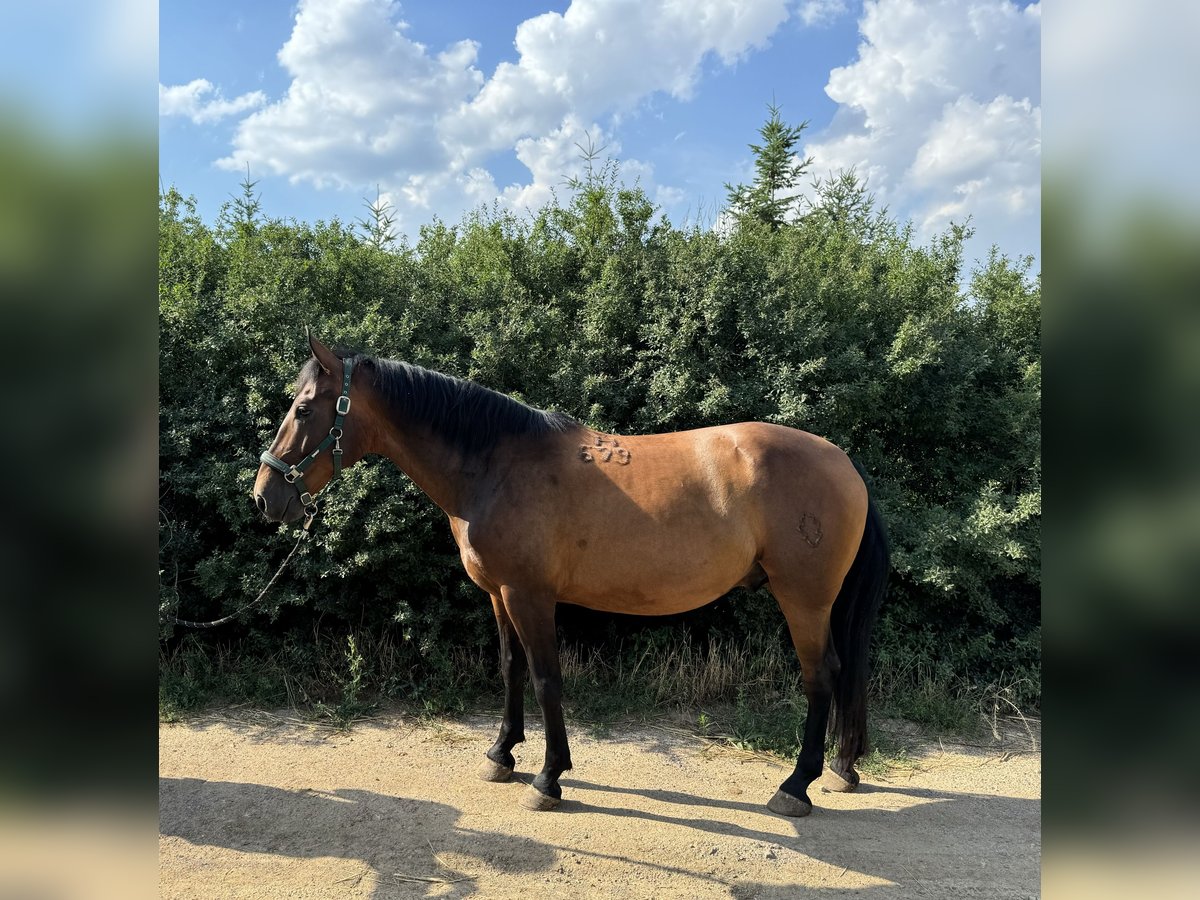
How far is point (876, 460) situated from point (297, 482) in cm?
484

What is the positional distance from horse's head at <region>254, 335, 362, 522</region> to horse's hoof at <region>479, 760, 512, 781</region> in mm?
1781

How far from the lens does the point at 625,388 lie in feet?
19.3

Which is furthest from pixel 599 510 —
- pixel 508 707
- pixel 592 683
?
pixel 592 683

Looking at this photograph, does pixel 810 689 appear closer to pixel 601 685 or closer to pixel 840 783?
pixel 840 783

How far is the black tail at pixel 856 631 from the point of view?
3691 mm

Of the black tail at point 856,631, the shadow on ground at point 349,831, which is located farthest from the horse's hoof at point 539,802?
the black tail at point 856,631

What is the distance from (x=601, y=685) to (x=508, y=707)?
1.43 m

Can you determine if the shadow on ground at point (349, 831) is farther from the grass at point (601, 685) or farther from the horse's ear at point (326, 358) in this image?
the horse's ear at point (326, 358)

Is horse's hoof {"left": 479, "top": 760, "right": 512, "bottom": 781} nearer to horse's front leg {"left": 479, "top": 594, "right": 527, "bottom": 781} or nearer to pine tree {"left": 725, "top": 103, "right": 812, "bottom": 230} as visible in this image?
horse's front leg {"left": 479, "top": 594, "right": 527, "bottom": 781}

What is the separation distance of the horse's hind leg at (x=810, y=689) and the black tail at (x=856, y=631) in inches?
7.2
